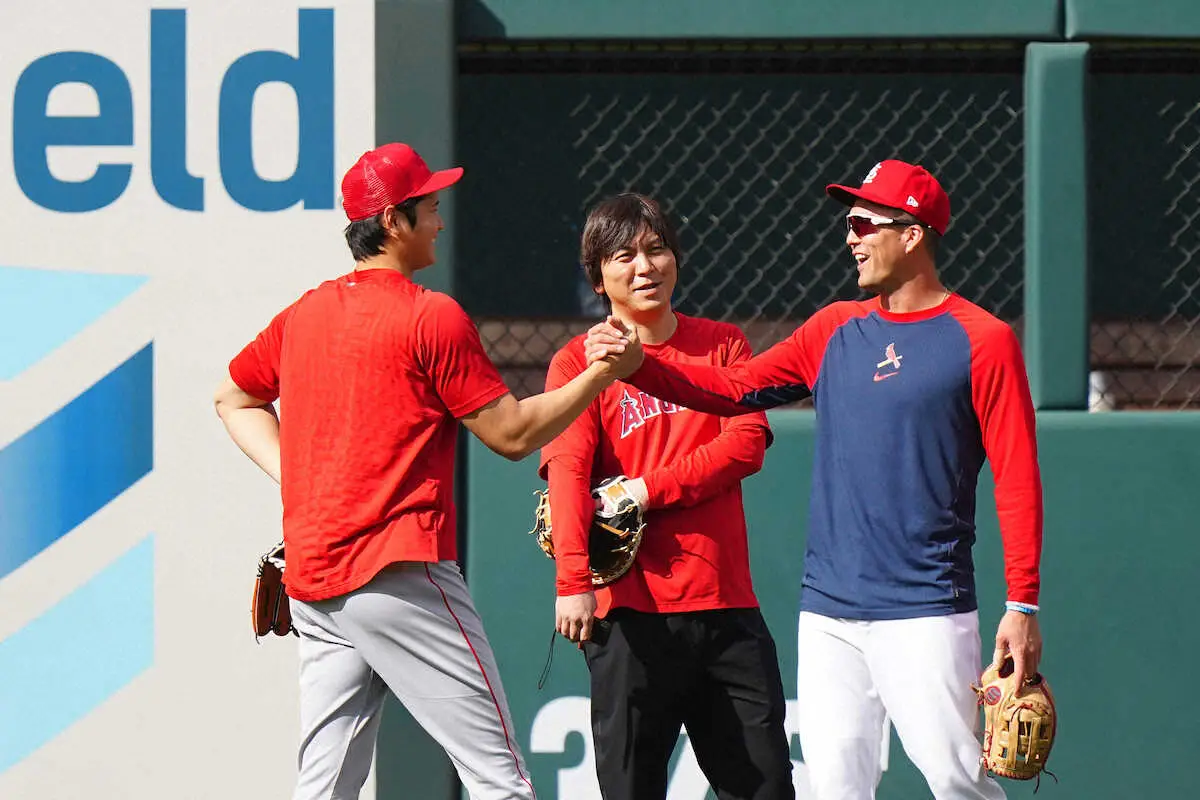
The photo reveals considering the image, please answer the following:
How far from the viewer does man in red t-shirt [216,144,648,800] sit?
360 centimetres

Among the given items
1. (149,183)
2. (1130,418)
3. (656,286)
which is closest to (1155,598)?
(1130,418)

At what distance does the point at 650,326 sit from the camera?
4176mm

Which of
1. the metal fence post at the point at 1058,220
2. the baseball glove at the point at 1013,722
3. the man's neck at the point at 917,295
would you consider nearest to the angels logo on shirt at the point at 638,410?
the man's neck at the point at 917,295

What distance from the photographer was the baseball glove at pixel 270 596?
13.3 ft

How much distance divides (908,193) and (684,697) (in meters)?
1.45

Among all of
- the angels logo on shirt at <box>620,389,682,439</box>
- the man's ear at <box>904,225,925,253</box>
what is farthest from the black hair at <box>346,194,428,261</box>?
the man's ear at <box>904,225,925,253</box>

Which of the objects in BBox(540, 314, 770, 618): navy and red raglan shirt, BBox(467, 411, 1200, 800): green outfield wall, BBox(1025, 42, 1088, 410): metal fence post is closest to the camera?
BBox(540, 314, 770, 618): navy and red raglan shirt

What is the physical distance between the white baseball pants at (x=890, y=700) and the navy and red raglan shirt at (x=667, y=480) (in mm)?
326

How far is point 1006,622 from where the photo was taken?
360 centimetres

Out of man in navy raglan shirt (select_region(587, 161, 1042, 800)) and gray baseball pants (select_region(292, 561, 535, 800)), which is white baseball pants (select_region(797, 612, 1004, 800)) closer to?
man in navy raglan shirt (select_region(587, 161, 1042, 800))

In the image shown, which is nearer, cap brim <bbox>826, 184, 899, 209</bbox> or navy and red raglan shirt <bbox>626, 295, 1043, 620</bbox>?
navy and red raglan shirt <bbox>626, 295, 1043, 620</bbox>

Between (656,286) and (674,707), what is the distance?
1.13 m

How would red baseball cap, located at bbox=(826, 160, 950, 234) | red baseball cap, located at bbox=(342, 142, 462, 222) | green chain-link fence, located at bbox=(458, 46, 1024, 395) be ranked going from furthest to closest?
green chain-link fence, located at bbox=(458, 46, 1024, 395) → red baseball cap, located at bbox=(826, 160, 950, 234) → red baseball cap, located at bbox=(342, 142, 462, 222)

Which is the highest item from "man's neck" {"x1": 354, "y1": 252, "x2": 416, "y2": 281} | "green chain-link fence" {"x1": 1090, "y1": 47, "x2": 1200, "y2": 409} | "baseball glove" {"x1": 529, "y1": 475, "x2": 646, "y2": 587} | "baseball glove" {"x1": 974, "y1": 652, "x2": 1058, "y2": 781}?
"green chain-link fence" {"x1": 1090, "y1": 47, "x2": 1200, "y2": 409}
